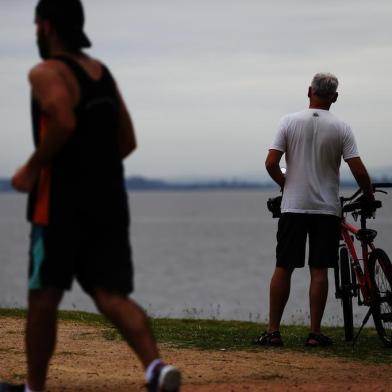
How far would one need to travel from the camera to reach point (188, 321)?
12.2 meters

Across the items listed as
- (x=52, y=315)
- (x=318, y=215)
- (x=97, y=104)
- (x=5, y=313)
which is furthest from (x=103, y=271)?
(x=5, y=313)

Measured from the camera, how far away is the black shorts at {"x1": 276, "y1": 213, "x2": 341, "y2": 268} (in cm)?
841

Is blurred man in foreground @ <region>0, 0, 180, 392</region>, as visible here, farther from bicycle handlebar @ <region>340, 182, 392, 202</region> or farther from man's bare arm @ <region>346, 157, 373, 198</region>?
bicycle handlebar @ <region>340, 182, 392, 202</region>

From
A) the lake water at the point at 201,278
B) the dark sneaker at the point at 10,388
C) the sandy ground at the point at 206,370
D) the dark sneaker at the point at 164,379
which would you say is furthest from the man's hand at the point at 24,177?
the lake water at the point at 201,278

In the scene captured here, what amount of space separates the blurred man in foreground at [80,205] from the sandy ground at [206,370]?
135 centimetres

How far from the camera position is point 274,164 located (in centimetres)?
834

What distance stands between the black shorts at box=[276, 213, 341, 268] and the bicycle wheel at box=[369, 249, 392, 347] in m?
0.33

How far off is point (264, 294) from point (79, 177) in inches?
1543

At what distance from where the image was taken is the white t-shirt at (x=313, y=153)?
8289mm

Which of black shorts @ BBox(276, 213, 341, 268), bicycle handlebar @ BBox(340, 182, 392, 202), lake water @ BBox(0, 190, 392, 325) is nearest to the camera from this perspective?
black shorts @ BBox(276, 213, 341, 268)

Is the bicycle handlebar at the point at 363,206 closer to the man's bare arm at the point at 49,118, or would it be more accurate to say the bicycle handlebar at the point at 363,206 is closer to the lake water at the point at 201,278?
the man's bare arm at the point at 49,118

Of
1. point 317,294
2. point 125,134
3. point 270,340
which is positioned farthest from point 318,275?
point 125,134

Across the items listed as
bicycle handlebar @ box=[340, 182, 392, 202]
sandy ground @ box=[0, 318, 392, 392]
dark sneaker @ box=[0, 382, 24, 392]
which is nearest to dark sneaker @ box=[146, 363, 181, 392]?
dark sneaker @ box=[0, 382, 24, 392]

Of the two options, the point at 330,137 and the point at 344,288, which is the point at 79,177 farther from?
the point at 344,288
